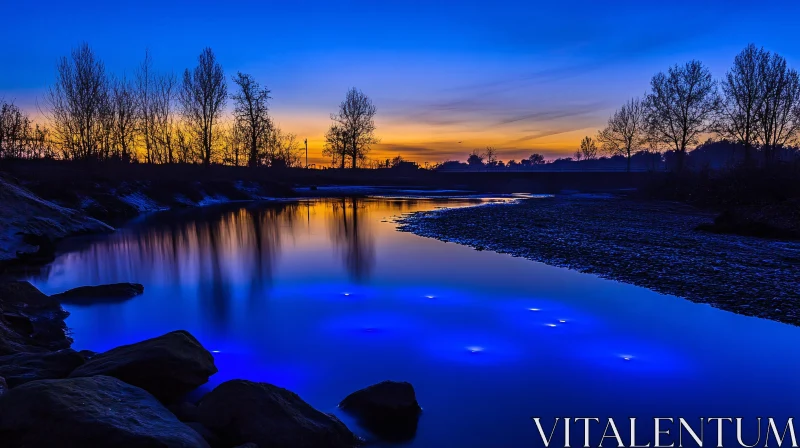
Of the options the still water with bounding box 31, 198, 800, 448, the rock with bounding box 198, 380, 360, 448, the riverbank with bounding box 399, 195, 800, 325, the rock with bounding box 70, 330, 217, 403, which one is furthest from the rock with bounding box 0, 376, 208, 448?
the riverbank with bounding box 399, 195, 800, 325

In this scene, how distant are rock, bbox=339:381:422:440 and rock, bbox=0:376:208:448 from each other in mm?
1769

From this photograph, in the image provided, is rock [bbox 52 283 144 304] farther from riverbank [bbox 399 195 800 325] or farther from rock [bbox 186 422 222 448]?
riverbank [bbox 399 195 800 325]

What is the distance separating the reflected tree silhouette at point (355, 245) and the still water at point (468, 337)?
0.17 meters

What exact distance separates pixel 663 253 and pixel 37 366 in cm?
1523

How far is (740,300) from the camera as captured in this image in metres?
9.32

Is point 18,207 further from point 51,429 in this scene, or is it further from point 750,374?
point 750,374

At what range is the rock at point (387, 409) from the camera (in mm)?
5020

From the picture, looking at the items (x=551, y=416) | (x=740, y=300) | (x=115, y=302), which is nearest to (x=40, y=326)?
(x=115, y=302)

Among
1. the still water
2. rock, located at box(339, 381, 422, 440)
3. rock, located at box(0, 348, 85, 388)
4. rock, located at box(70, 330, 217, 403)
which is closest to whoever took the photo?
rock, located at box(339, 381, 422, 440)

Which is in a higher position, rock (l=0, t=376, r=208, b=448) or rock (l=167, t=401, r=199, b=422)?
rock (l=0, t=376, r=208, b=448)

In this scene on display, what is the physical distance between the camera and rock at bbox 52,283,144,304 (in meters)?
10.3

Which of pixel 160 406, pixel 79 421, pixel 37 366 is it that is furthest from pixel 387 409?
pixel 37 366

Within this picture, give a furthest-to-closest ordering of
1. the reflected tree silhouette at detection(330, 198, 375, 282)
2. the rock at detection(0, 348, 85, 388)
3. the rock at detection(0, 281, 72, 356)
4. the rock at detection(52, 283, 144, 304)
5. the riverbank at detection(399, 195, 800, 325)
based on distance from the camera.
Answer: the reflected tree silhouette at detection(330, 198, 375, 282), the rock at detection(52, 283, 144, 304), the riverbank at detection(399, 195, 800, 325), the rock at detection(0, 281, 72, 356), the rock at detection(0, 348, 85, 388)

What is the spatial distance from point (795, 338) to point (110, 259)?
17986 mm
